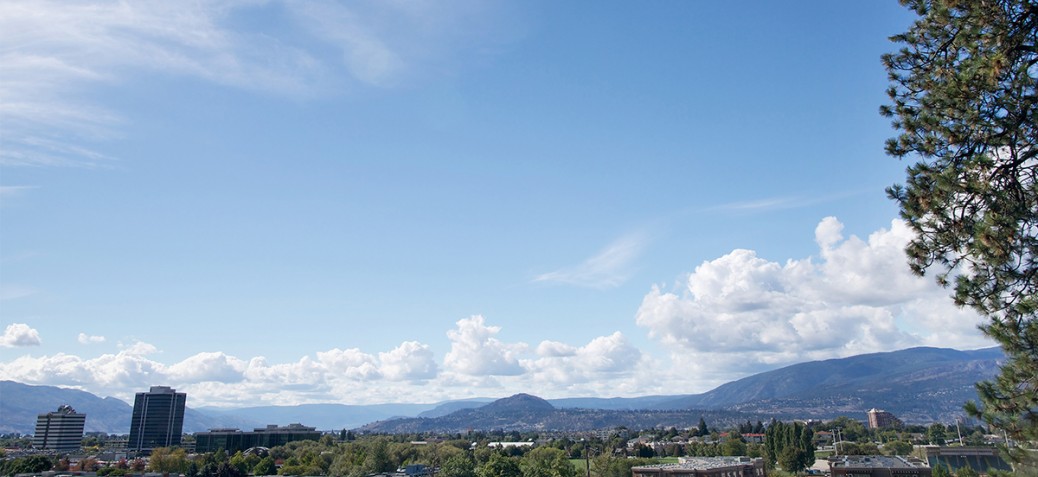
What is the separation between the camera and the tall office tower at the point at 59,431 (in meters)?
192

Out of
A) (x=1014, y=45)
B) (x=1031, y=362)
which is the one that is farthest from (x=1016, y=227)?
(x=1014, y=45)

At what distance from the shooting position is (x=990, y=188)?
1069 cm

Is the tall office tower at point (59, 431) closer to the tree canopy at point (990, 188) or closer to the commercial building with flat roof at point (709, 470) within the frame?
the commercial building with flat roof at point (709, 470)

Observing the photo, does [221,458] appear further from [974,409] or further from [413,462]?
[974,409]

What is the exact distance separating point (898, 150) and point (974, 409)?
478cm

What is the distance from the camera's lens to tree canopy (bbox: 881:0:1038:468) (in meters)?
10.5

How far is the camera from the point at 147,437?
197250mm

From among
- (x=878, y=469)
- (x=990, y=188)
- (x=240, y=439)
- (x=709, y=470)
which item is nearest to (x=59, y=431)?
(x=240, y=439)

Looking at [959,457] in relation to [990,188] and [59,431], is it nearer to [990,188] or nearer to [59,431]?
[990,188]

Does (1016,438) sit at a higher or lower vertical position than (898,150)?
lower

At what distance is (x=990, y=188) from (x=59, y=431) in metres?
240

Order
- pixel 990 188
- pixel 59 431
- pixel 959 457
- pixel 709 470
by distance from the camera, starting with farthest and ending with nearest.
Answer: pixel 59 431, pixel 959 457, pixel 709 470, pixel 990 188

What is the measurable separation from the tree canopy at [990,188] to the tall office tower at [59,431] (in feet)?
763

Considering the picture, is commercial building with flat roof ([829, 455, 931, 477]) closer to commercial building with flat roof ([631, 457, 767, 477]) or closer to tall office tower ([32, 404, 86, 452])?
commercial building with flat roof ([631, 457, 767, 477])
